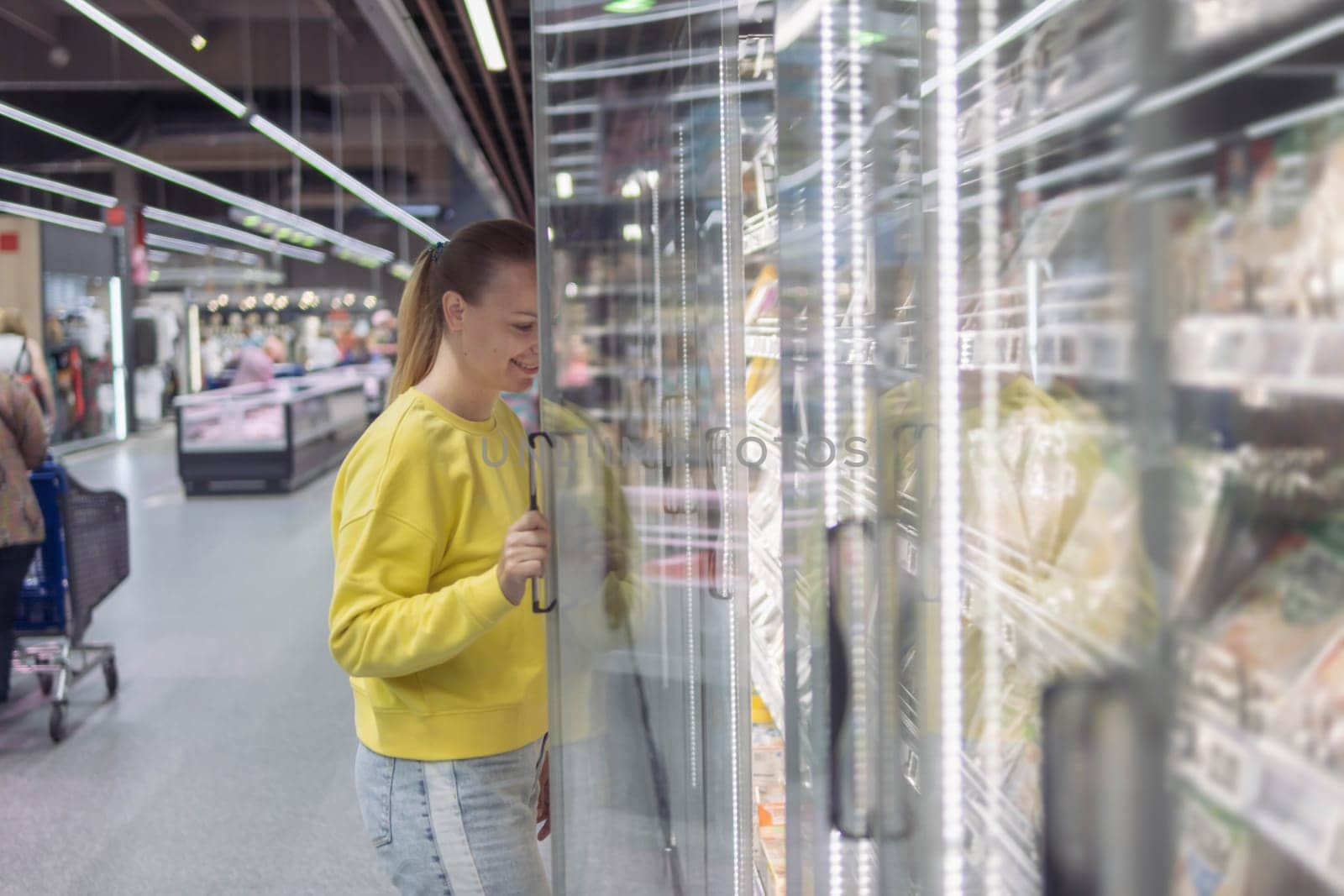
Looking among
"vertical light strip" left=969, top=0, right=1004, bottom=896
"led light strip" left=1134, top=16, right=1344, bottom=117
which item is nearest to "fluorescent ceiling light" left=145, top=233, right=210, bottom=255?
"vertical light strip" left=969, top=0, right=1004, bottom=896

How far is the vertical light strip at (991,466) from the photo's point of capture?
78cm

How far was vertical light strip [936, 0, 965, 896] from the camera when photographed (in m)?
0.83

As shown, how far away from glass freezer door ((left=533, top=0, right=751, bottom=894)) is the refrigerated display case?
16mm

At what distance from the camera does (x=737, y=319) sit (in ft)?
6.07

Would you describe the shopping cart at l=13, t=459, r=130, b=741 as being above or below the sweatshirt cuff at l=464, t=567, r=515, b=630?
below

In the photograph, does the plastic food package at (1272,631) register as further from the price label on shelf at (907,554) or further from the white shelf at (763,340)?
the white shelf at (763,340)

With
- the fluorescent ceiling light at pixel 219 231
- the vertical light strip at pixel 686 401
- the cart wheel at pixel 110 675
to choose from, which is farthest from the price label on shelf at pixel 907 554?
the fluorescent ceiling light at pixel 219 231

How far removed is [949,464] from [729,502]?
3.52ft

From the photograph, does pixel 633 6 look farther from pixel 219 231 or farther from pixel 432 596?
pixel 219 231

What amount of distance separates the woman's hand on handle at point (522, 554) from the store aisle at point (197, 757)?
7.61ft

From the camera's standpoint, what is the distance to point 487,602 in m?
1.55

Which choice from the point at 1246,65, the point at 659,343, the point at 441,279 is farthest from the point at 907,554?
the point at 659,343

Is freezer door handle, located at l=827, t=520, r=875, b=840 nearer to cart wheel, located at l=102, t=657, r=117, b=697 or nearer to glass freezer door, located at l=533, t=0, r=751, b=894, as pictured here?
glass freezer door, located at l=533, t=0, r=751, b=894

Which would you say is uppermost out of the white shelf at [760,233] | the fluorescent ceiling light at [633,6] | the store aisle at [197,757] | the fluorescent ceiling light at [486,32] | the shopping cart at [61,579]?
the fluorescent ceiling light at [486,32]
